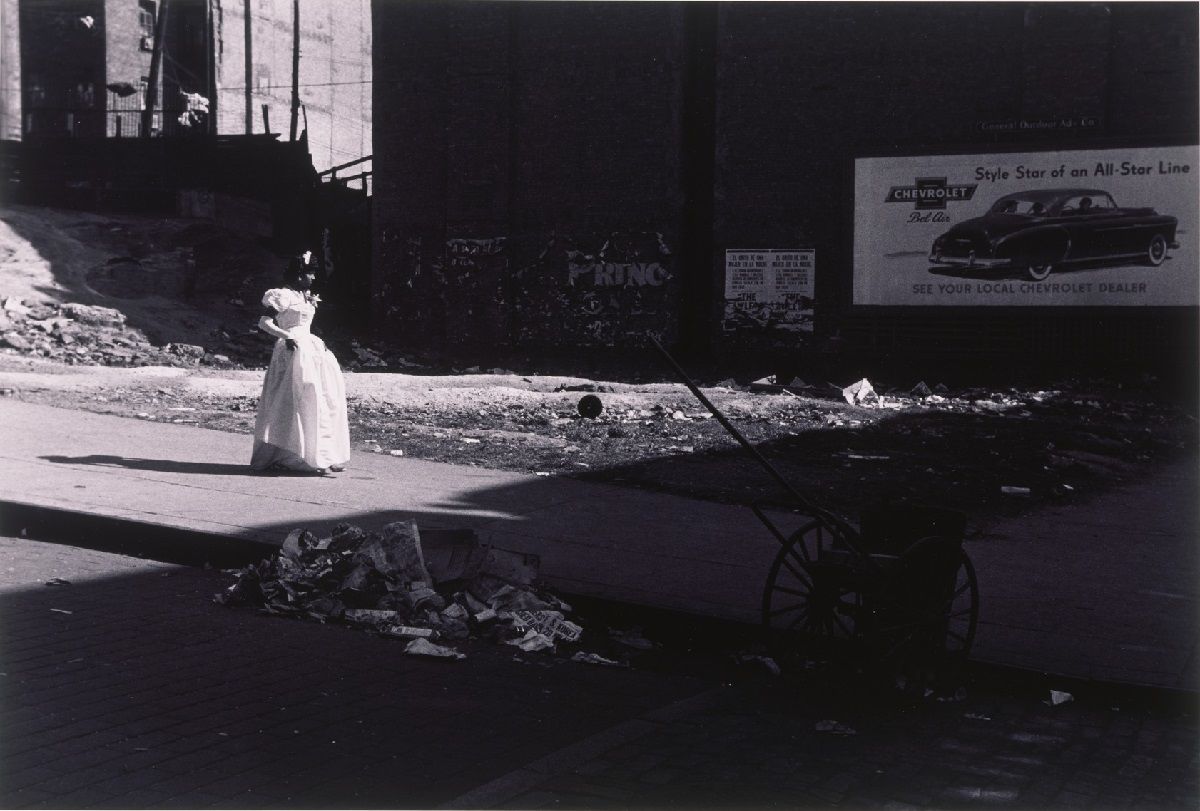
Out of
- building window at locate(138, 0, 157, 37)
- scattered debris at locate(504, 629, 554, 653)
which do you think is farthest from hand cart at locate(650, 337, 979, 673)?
building window at locate(138, 0, 157, 37)

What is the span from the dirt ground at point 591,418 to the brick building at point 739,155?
5.41 ft

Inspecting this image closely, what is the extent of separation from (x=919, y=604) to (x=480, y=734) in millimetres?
1885

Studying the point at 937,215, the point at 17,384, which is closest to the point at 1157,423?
the point at 937,215

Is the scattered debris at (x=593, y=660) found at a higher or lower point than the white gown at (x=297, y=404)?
lower

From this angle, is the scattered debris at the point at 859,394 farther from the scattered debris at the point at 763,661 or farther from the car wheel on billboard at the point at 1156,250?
the scattered debris at the point at 763,661

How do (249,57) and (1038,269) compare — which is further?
(249,57)

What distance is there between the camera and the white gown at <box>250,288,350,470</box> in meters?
9.78

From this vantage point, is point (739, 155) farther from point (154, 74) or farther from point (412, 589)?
point (154, 74)

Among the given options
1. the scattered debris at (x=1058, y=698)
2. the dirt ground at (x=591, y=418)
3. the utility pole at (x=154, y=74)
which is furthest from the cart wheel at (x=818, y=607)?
the utility pole at (x=154, y=74)

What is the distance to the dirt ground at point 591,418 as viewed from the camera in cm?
1121

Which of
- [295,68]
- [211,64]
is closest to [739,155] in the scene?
[295,68]

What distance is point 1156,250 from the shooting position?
21469 millimetres

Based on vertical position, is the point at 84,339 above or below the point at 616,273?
below

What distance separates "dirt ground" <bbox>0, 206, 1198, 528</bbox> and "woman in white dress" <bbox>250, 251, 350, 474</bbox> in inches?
63.4
